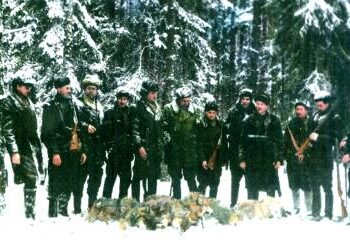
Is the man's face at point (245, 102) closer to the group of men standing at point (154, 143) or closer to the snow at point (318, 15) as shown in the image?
the group of men standing at point (154, 143)

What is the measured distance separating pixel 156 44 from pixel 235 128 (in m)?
8.07

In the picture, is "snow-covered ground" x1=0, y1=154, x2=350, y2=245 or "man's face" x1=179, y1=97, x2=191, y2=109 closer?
"snow-covered ground" x1=0, y1=154, x2=350, y2=245

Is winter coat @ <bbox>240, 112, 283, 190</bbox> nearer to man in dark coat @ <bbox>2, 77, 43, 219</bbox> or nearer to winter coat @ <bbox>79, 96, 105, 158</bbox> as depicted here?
winter coat @ <bbox>79, 96, 105, 158</bbox>

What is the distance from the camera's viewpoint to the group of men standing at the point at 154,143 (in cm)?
794

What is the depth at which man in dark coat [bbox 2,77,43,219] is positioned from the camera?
7.62 m

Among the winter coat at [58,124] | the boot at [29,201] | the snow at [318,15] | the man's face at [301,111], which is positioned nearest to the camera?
the boot at [29,201]

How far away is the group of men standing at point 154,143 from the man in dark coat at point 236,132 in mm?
18

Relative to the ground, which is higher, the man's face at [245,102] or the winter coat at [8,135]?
the man's face at [245,102]

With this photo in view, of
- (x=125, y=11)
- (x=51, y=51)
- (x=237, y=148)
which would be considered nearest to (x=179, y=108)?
(x=237, y=148)

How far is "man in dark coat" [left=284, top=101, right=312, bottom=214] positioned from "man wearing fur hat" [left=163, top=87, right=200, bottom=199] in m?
1.63

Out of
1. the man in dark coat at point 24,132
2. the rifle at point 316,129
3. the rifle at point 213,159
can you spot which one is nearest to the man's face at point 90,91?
the man in dark coat at point 24,132

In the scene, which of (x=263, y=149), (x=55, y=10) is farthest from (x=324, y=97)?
(x=55, y=10)

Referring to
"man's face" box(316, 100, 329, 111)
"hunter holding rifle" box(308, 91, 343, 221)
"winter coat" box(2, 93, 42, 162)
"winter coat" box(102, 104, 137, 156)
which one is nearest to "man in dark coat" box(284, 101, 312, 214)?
"hunter holding rifle" box(308, 91, 343, 221)

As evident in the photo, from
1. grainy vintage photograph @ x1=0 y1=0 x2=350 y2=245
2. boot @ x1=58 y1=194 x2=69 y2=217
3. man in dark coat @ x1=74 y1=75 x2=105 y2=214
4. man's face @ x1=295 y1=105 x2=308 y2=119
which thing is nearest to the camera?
grainy vintage photograph @ x1=0 y1=0 x2=350 y2=245
